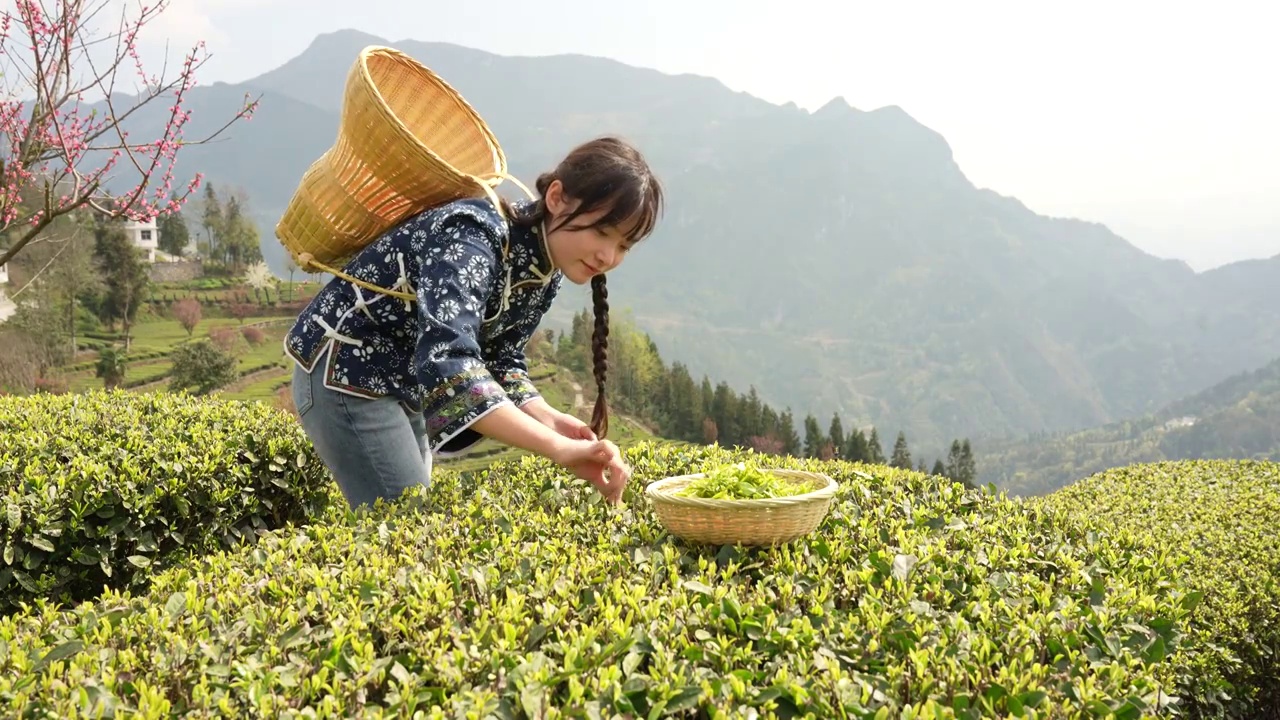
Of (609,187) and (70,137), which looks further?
(70,137)

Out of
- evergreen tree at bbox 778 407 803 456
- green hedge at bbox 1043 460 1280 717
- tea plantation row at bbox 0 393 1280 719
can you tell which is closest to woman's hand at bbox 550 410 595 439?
tea plantation row at bbox 0 393 1280 719

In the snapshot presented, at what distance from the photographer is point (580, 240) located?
3055 mm

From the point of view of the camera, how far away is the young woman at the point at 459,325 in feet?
8.76

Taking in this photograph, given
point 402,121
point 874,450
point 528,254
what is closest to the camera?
point 528,254

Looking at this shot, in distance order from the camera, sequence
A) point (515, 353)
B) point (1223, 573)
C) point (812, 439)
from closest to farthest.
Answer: point (515, 353) → point (1223, 573) → point (812, 439)

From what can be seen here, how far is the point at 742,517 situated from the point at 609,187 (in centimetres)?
123

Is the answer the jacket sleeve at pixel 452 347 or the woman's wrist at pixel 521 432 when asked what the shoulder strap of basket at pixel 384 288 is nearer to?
the jacket sleeve at pixel 452 347

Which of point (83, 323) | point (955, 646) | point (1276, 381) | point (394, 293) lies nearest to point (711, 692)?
point (955, 646)

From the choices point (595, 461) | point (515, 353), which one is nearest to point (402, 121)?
point (515, 353)

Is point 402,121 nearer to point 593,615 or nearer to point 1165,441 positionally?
point 593,615

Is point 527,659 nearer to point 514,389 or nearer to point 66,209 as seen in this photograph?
point 514,389

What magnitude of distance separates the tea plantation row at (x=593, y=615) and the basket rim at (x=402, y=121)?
1310 mm

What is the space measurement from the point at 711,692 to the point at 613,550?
1.00m

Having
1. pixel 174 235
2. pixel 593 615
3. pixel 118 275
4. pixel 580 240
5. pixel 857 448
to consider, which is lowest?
pixel 857 448
